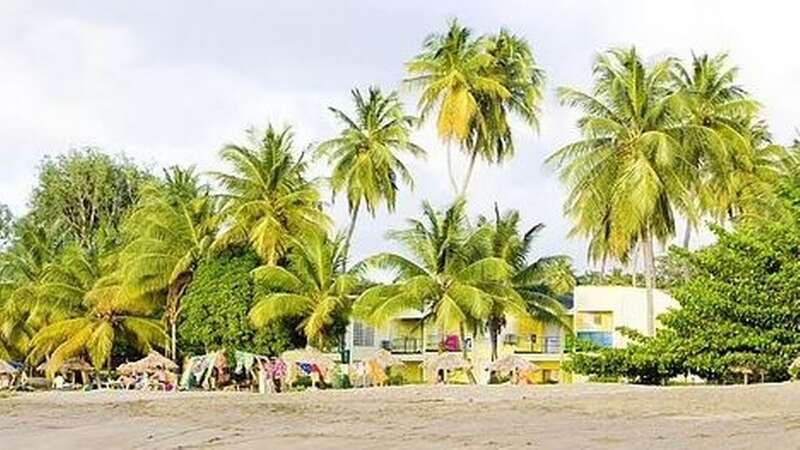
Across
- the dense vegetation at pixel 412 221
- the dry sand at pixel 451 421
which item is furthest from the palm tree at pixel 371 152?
the dry sand at pixel 451 421

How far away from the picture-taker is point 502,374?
110 feet

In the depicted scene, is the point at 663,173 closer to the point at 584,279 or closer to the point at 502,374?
the point at 502,374

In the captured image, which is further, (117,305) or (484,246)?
(117,305)

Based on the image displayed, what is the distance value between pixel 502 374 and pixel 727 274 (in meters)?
10.3

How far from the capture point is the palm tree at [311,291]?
35406 mm

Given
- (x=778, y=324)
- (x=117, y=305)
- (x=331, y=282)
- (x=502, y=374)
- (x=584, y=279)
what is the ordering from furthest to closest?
(x=584, y=279), (x=117, y=305), (x=331, y=282), (x=502, y=374), (x=778, y=324)

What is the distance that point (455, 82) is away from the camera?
38125 mm

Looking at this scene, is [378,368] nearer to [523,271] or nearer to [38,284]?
[523,271]

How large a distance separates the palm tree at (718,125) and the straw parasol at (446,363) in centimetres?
801

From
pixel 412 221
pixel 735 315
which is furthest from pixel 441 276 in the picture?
pixel 735 315

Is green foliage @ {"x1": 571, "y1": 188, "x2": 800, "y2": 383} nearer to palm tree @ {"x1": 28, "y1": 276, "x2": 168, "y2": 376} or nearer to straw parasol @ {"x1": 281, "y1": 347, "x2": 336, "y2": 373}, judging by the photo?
straw parasol @ {"x1": 281, "y1": 347, "x2": 336, "y2": 373}

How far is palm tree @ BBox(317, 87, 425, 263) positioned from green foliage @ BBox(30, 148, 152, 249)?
19258mm

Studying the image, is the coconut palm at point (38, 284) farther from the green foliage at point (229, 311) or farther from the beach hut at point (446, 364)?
the beach hut at point (446, 364)

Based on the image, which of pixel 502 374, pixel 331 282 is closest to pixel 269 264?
pixel 331 282
